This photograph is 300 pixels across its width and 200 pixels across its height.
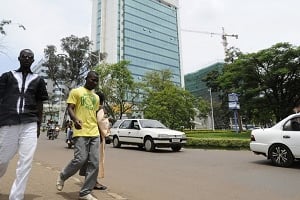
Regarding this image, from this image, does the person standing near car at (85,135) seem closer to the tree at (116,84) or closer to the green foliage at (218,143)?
the green foliage at (218,143)

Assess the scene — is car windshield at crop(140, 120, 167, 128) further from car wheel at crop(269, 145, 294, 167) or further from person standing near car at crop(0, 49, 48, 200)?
person standing near car at crop(0, 49, 48, 200)

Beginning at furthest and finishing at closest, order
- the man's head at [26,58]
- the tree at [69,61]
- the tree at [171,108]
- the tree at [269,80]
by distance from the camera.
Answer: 1. the tree at [69,61]
2. the tree at [171,108]
3. the tree at [269,80]
4. the man's head at [26,58]

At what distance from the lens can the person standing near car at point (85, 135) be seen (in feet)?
17.0

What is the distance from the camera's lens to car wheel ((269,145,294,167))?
10036 millimetres

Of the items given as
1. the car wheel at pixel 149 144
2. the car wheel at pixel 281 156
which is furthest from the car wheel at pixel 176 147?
the car wheel at pixel 281 156

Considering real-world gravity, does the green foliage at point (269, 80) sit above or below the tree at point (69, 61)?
below

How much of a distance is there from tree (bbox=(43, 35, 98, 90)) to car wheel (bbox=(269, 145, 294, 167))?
46518mm

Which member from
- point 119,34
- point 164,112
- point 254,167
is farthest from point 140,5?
point 254,167

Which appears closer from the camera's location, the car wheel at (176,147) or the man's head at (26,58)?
the man's head at (26,58)

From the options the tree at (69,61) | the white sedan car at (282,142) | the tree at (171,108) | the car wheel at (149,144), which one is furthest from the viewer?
the tree at (69,61)

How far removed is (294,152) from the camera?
9.91 metres

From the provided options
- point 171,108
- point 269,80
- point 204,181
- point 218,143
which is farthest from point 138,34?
point 204,181

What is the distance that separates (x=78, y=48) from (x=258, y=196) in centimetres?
5112

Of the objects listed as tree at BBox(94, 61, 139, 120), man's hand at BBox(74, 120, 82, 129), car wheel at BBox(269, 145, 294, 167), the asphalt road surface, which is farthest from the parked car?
tree at BBox(94, 61, 139, 120)
